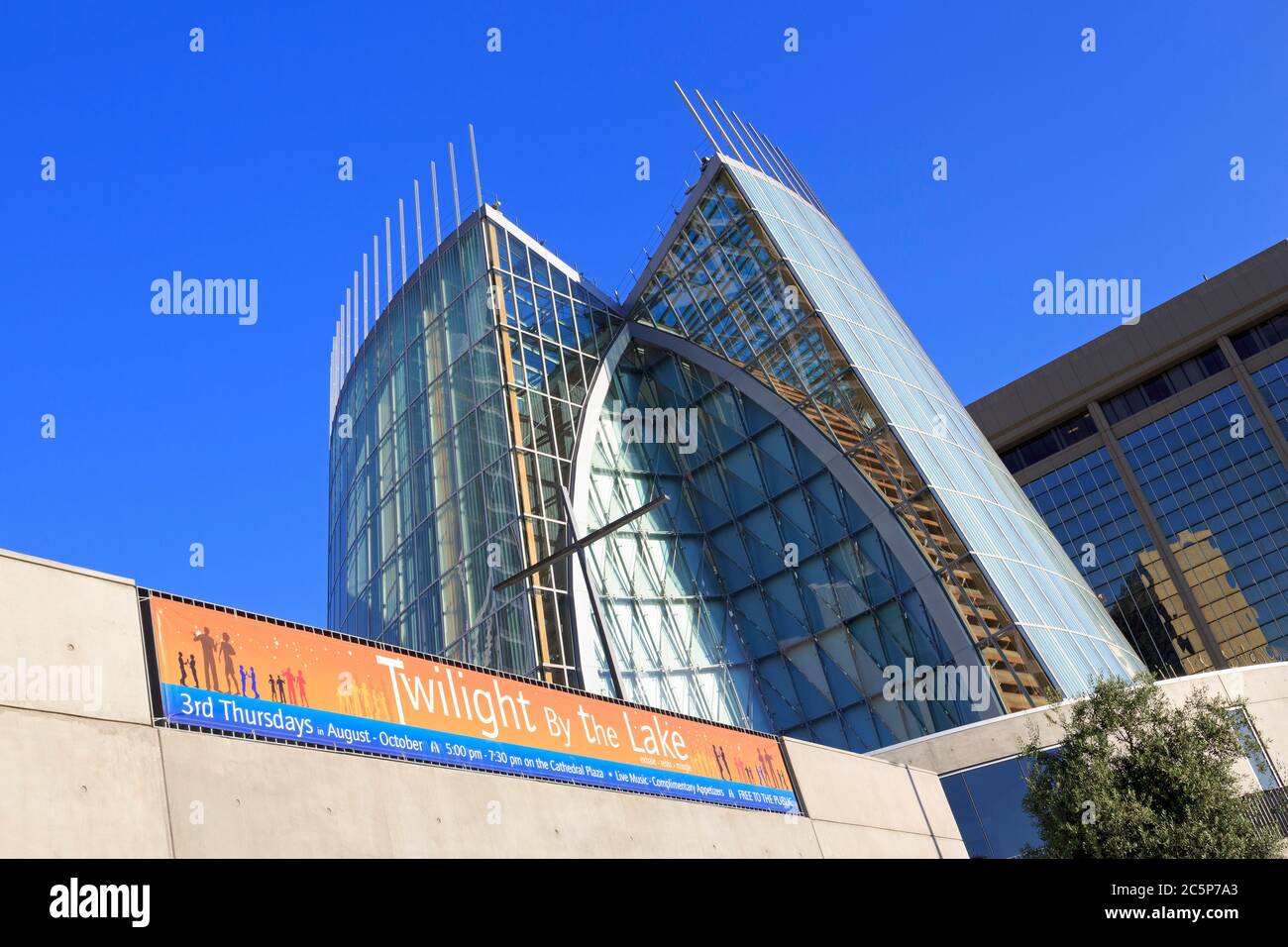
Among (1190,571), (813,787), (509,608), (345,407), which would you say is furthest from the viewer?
(1190,571)

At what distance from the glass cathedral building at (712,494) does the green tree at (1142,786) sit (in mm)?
8336

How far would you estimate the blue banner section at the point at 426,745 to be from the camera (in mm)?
12320

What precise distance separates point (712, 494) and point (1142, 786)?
24.4 metres

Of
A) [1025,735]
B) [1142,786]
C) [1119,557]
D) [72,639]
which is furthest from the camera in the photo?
[1119,557]

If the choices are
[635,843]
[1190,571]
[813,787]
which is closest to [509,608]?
[813,787]

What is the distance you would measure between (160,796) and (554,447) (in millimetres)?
29940

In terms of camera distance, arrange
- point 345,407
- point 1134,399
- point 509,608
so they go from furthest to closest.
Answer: point 1134,399, point 345,407, point 509,608

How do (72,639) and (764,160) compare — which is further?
(764,160)

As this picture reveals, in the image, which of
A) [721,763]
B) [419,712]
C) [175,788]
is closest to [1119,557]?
[721,763]

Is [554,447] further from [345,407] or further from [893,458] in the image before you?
[345,407]

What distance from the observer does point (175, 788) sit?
11.4 meters

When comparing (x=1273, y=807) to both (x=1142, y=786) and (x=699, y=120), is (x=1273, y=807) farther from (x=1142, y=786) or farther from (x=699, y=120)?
(x=699, y=120)

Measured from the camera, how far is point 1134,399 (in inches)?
3012

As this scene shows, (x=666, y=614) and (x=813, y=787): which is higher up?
(x=666, y=614)
